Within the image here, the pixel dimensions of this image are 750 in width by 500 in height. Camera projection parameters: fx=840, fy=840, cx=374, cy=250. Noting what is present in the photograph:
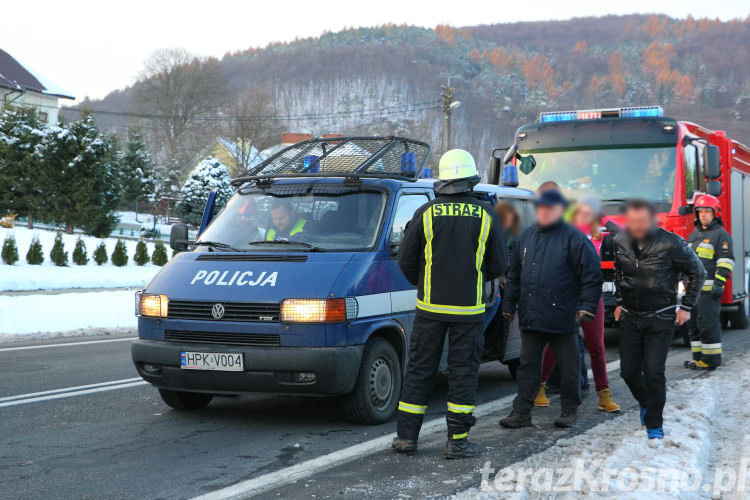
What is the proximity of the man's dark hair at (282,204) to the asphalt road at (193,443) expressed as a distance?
1.74 metres

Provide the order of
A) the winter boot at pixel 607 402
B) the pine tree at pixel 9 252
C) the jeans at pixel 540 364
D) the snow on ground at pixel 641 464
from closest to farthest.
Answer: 1. the snow on ground at pixel 641 464
2. the jeans at pixel 540 364
3. the winter boot at pixel 607 402
4. the pine tree at pixel 9 252

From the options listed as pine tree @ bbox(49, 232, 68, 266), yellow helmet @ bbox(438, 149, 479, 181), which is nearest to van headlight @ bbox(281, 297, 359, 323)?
yellow helmet @ bbox(438, 149, 479, 181)

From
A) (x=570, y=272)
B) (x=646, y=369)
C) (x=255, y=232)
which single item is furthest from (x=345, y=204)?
(x=646, y=369)

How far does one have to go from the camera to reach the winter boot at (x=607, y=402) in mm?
7176

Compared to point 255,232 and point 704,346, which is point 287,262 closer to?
point 255,232

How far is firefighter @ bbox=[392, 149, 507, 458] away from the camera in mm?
5559

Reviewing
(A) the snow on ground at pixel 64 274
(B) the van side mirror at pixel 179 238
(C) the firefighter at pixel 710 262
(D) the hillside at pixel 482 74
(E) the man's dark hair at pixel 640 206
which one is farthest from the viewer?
(D) the hillside at pixel 482 74

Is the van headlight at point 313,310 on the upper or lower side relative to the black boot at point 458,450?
upper

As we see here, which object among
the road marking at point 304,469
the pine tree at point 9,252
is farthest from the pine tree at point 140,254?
the road marking at point 304,469

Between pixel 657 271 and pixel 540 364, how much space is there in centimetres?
115

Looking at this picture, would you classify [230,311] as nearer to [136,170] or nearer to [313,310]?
[313,310]

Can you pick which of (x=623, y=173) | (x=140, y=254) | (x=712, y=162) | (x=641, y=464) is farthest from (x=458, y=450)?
(x=140, y=254)

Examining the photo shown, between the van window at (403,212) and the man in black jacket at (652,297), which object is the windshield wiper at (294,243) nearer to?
the van window at (403,212)

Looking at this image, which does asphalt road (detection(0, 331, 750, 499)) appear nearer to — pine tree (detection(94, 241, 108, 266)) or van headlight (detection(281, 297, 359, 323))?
van headlight (detection(281, 297, 359, 323))
